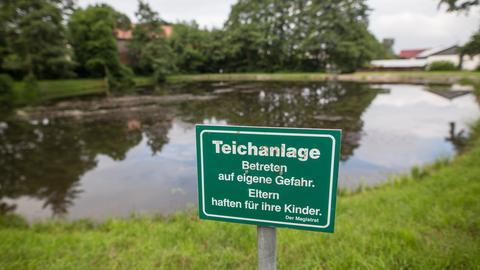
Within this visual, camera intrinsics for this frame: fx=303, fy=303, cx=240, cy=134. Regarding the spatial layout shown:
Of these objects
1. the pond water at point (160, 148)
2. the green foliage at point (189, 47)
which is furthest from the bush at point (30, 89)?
the green foliage at point (189, 47)

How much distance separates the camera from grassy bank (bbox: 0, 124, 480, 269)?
2.62m

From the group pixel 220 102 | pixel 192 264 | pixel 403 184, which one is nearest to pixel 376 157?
pixel 403 184

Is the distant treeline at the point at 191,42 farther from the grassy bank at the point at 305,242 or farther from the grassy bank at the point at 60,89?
the grassy bank at the point at 305,242

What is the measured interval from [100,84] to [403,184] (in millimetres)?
32709

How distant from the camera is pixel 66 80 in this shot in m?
29.6

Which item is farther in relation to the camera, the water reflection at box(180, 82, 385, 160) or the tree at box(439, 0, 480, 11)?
the water reflection at box(180, 82, 385, 160)

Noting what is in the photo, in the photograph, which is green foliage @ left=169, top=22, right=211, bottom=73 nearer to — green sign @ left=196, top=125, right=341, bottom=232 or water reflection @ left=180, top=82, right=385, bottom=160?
water reflection @ left=180, top=82, right=385, bottom=160

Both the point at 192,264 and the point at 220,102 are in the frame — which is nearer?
the point at 192,264

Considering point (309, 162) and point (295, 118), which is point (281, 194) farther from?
point (295, 118)

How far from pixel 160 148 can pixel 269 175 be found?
823 cm

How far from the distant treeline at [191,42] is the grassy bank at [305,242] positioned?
24.1 meters

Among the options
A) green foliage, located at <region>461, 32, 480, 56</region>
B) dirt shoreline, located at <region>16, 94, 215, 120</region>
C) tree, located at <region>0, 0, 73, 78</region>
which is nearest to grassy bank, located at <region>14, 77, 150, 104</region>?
tree, located at <region>0, 0, 73, 78</region>

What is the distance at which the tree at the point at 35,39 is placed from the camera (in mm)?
21641

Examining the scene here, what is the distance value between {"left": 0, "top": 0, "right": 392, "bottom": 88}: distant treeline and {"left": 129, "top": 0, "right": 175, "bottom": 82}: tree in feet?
0.40
